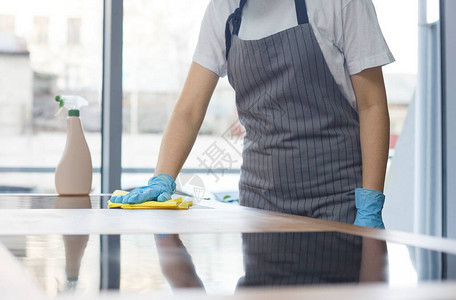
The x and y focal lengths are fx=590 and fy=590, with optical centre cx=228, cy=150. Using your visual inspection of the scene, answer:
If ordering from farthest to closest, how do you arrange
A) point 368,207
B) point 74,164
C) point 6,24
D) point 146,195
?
point 6,24, point 74,164, point 368,207, point 146,195

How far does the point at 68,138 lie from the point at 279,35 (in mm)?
694

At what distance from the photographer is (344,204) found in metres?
1.61

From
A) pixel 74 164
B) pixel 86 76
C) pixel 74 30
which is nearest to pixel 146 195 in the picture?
pixel 74 164

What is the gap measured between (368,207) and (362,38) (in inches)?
18.5

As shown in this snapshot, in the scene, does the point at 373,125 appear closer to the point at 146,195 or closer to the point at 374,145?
the point at 374,145

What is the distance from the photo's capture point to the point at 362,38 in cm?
164

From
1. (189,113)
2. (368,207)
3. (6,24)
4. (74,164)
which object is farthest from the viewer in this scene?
(6,24)

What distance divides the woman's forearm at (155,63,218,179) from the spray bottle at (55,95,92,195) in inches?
9.3

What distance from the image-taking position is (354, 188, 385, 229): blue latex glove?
1.54 meters

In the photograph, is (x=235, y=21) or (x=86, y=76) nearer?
(x=235, y=21)

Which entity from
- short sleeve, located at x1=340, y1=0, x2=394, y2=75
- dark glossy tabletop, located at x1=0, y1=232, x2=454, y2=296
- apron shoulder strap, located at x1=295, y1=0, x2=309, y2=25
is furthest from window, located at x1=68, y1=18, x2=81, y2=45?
dark glossy tabletop, located at x1=0, y1=232, x2=454, y2=296

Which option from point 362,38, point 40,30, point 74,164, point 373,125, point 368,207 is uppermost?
point 40,30

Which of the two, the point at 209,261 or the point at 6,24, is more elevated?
the point at 6,24

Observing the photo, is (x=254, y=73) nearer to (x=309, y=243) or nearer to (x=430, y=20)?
(x=309, y=243)
